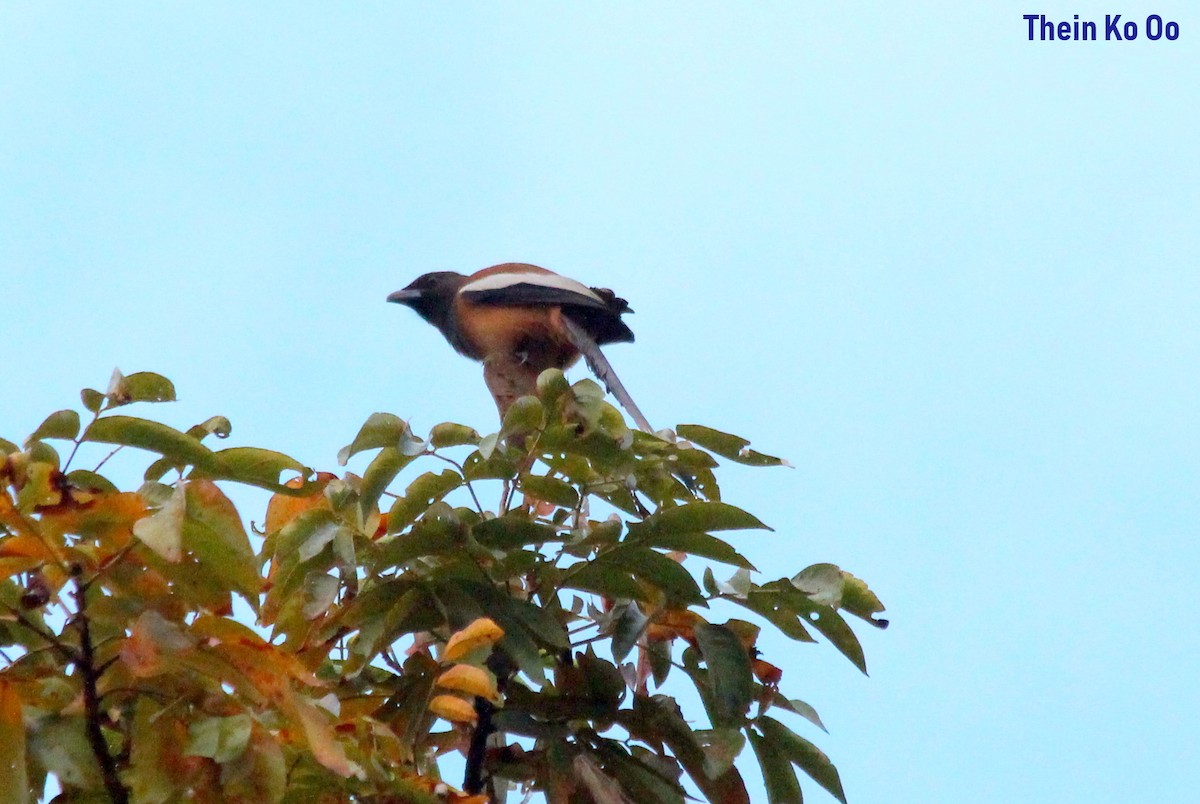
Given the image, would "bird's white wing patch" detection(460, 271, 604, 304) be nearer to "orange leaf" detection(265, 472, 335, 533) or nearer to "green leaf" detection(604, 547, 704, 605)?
"orange leaf" detection(265, 472, 335, 533)

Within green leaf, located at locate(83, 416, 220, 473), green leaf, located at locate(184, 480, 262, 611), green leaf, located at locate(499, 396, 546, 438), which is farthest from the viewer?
green leaf, located at locate(499, 396, 546, 438)

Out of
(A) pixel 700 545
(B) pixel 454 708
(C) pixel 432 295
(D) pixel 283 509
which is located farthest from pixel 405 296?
(B) pixel 454 708

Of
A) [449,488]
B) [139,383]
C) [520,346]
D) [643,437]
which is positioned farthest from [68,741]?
[520,346]

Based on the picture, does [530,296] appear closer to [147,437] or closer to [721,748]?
[721,748]

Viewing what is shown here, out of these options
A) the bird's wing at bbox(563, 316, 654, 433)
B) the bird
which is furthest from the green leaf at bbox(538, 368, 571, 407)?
the bird

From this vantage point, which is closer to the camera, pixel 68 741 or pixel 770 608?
pixel 68 741

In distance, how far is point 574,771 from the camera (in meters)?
2.39

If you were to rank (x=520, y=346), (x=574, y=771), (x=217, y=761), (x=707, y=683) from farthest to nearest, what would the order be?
(x=520, y=346), (x=707, y=683), (x=574, y=771), (x=217, y=761)

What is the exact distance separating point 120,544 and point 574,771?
34.4 inches

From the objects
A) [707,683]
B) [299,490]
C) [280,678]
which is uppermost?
[299,490]

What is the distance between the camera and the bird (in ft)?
17.8

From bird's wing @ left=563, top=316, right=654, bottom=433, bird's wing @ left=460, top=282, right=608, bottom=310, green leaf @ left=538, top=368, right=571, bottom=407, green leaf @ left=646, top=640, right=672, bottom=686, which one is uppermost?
bird's wing @ left=460, top=282, right=608, bottom=310

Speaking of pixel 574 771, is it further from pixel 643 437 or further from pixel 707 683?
pixel 643 437

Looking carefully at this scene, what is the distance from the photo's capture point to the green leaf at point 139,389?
209cm
